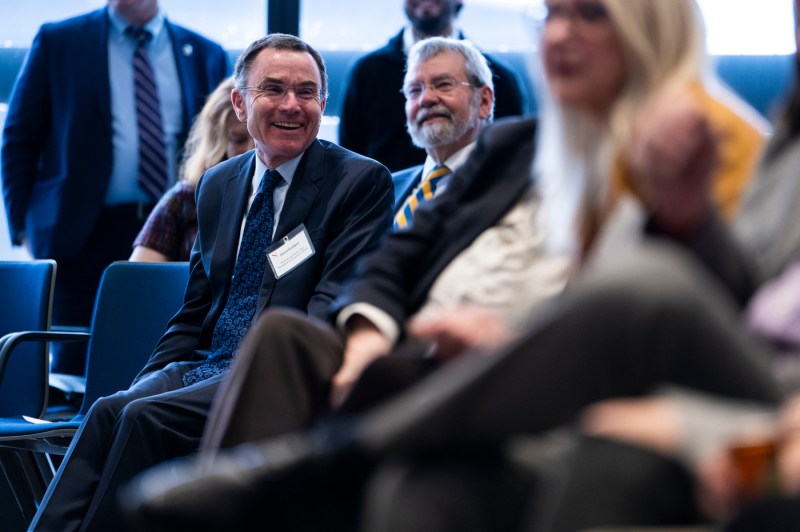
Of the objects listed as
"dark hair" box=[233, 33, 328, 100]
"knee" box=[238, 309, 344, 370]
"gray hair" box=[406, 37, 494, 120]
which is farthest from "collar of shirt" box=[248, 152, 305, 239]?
"knee" box=[238, 309, 344, 370]

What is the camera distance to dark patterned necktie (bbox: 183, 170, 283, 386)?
2.99m

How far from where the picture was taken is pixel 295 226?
3029mm

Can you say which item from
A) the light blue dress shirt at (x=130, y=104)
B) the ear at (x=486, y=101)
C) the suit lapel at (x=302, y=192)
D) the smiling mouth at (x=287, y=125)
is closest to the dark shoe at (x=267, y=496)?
the suit lapel at (x=302, y=192)

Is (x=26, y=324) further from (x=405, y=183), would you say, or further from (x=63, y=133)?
(x=405, y=183)

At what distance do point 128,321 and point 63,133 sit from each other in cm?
145

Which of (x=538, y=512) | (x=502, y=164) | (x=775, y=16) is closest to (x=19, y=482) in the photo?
(x=502, y=164)

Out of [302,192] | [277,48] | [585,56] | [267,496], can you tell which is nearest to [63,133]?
[277,48]

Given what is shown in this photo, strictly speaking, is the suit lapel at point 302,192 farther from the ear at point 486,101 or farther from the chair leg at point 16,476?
the chair leg at point 16,476

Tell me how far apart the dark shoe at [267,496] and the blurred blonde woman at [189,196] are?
2.74 metres

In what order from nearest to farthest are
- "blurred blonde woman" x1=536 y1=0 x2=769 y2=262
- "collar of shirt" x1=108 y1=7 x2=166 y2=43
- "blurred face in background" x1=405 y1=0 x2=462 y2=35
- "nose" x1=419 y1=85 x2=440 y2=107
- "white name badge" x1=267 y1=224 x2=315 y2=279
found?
"blurred blonde woman" x1=536 y1=0 x2=769 y2=262
"white name badge" x1=267 y1=224 x2=315 y2=279
"nose" x1=419 y1=85 x2=440 y2=107
"blurred face in background" x1=405 y1=0 x2=462 y2=35
"collar of shirt" x1=108 y1=7 x2=166 y2=43

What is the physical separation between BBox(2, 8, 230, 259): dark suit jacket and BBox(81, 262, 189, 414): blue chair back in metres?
1.13

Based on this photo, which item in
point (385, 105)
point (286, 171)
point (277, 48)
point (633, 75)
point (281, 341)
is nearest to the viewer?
point (633, 75)

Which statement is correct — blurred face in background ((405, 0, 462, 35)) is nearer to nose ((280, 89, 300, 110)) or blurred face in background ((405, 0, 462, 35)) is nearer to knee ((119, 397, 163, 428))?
nose ((280, 89, 300, 110))

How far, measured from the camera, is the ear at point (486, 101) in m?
3.88
